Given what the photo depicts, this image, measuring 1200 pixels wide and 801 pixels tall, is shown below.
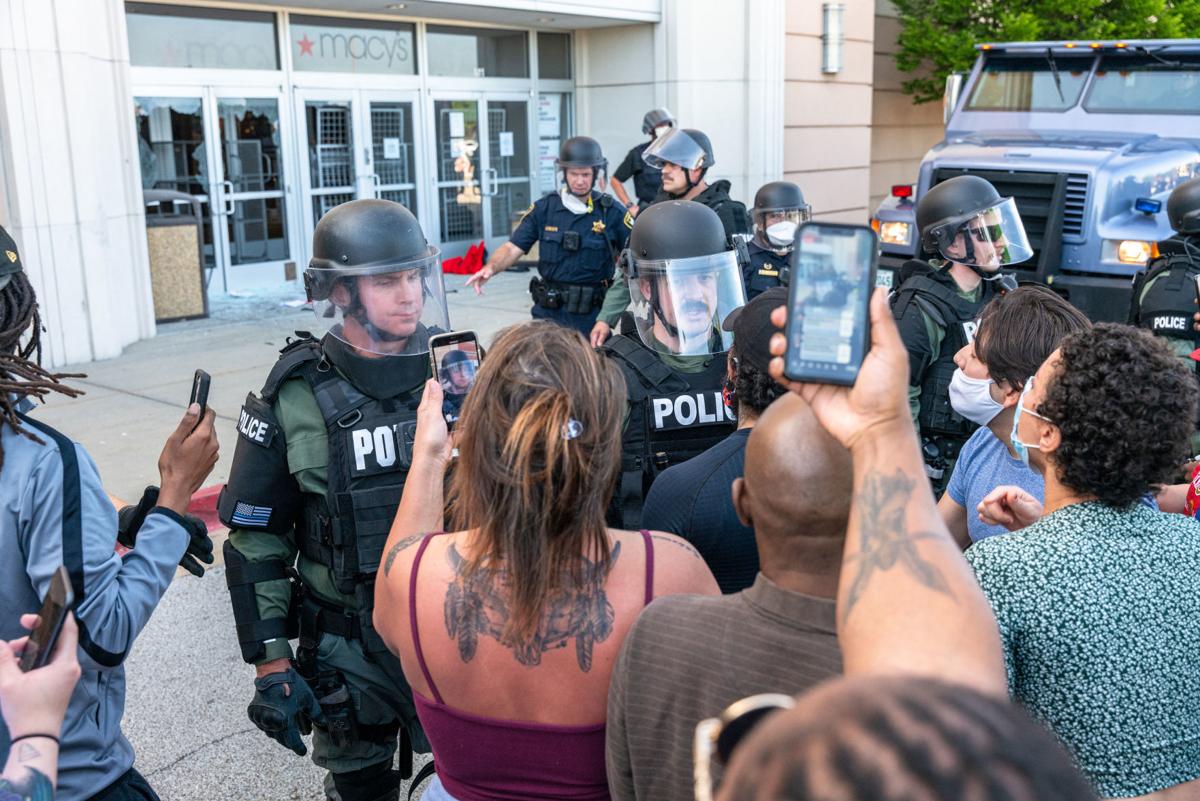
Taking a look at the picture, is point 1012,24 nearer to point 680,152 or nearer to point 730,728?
point 680,152

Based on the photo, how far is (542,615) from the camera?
1.78 m

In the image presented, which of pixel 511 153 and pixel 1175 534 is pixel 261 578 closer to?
pixel 1175 534

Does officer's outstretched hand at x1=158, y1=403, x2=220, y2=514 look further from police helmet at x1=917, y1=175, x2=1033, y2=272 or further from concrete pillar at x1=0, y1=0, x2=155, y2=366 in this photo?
concrete pillar at x1=0, y1=0, x2=155, y2=366

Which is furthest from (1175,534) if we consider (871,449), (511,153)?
(511,153)

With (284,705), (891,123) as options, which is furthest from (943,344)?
(891,123)

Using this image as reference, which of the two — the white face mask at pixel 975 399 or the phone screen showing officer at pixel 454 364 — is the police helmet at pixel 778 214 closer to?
the white face mask at pixel 975 399

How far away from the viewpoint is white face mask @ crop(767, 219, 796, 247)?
677cm

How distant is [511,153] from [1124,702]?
14.1 meters

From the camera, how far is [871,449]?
1248mm

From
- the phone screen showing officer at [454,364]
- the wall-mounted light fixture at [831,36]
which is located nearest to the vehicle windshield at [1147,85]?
the wall-mounted light fixture at [831,36]

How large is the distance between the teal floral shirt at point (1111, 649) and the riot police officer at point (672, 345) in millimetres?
1387

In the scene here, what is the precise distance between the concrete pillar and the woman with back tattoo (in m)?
7.95

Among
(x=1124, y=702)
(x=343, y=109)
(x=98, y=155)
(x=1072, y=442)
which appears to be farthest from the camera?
(x=343, y=109)

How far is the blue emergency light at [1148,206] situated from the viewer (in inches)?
320
